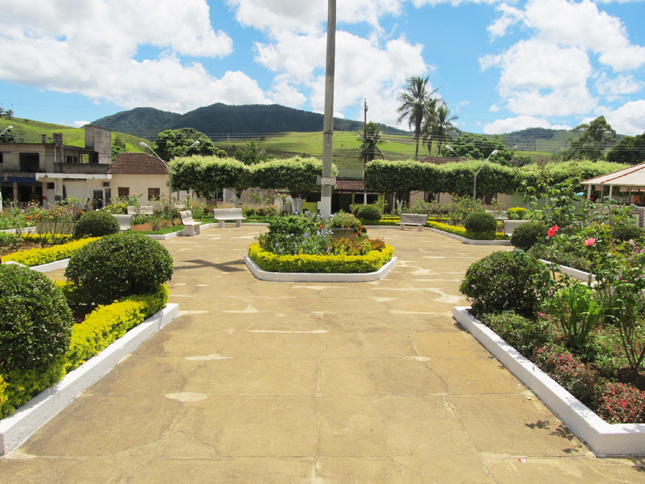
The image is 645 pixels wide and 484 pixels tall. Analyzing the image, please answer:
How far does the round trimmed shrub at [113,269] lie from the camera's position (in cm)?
570

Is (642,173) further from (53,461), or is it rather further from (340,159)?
(340,159)

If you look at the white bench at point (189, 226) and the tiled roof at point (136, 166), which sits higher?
the tiled roof at point (136, 166)

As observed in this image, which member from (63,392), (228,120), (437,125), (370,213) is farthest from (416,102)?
(228,120)

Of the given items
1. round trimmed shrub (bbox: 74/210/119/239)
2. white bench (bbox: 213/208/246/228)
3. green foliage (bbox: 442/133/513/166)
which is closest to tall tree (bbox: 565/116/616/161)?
green foliage (bbox: 442/133/513/166)

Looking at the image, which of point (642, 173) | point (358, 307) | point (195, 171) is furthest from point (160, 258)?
point (195, 171)

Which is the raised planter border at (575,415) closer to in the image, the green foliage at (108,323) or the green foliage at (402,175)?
the green foliage at (108,323)

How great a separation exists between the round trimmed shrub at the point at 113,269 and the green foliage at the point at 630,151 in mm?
59745

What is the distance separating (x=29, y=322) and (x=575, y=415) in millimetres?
4244

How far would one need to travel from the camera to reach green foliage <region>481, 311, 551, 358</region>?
480 centimetres

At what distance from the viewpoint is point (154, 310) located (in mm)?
5957

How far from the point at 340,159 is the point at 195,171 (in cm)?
5838

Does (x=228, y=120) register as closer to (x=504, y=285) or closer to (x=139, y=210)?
(x=139, y=210)

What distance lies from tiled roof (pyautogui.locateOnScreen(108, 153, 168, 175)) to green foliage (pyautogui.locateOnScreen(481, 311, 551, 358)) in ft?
120

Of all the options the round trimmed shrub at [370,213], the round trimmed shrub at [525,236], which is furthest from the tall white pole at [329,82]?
the round trimmed shrub at [370,213]
